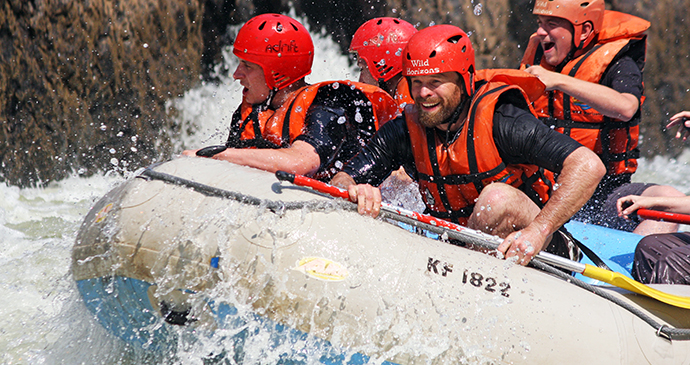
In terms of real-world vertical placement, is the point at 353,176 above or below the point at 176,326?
above

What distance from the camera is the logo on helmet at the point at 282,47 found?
11.5ft

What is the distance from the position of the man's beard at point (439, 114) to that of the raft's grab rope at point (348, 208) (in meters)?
0.63

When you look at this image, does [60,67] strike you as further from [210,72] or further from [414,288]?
[414,288]

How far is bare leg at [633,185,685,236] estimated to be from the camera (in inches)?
148

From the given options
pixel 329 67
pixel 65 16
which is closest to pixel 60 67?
pixel 65 16

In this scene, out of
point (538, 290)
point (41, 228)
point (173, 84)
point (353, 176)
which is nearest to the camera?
point (538, 290)

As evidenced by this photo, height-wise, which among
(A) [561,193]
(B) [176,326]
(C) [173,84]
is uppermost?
(A) [561,193]

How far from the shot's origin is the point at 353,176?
3.10 metres

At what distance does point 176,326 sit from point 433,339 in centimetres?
104

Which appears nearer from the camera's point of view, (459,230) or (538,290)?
(538,290)

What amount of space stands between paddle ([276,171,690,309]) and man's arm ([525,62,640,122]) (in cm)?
132

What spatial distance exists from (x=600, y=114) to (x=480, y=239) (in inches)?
80.2

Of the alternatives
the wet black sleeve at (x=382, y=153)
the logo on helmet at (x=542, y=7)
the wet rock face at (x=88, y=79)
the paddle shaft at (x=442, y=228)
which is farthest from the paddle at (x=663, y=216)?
the wet rock face at (x=88, y=79)

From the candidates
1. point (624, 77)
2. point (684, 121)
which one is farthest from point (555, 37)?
point (684, 121)
